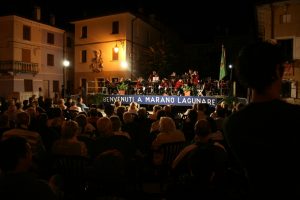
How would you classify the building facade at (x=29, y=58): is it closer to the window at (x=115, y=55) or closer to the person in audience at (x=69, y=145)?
the window at (x=115, y=55)

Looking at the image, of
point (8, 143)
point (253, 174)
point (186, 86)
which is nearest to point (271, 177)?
point (253, 174)

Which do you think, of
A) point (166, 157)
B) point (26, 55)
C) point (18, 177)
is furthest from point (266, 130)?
point (26, 55)

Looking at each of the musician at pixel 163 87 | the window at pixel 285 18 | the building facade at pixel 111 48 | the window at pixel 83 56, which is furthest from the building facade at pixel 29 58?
the window at pixel 285 18

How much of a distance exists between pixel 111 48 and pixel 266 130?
1149 inches

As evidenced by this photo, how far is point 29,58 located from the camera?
105ft

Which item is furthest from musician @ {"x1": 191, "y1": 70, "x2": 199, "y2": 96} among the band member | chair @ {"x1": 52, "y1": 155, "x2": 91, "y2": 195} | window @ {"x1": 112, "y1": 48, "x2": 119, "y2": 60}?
chair @ {"x1": 52, "y1": 155, "x2": 91, "y2": 195}

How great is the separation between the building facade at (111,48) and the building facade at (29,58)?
3.38 meters

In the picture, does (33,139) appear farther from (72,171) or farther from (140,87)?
(140,87)

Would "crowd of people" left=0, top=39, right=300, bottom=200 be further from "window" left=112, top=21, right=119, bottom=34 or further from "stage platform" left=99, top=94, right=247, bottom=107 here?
"window" left=112, top=21, right=119, bottom=34

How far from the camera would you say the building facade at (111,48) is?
29.3 meters

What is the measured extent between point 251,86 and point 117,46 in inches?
1122

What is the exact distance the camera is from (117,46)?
29.5 m

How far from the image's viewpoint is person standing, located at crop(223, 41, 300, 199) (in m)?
1.41

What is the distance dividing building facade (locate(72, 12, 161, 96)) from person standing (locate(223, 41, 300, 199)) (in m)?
27.1
